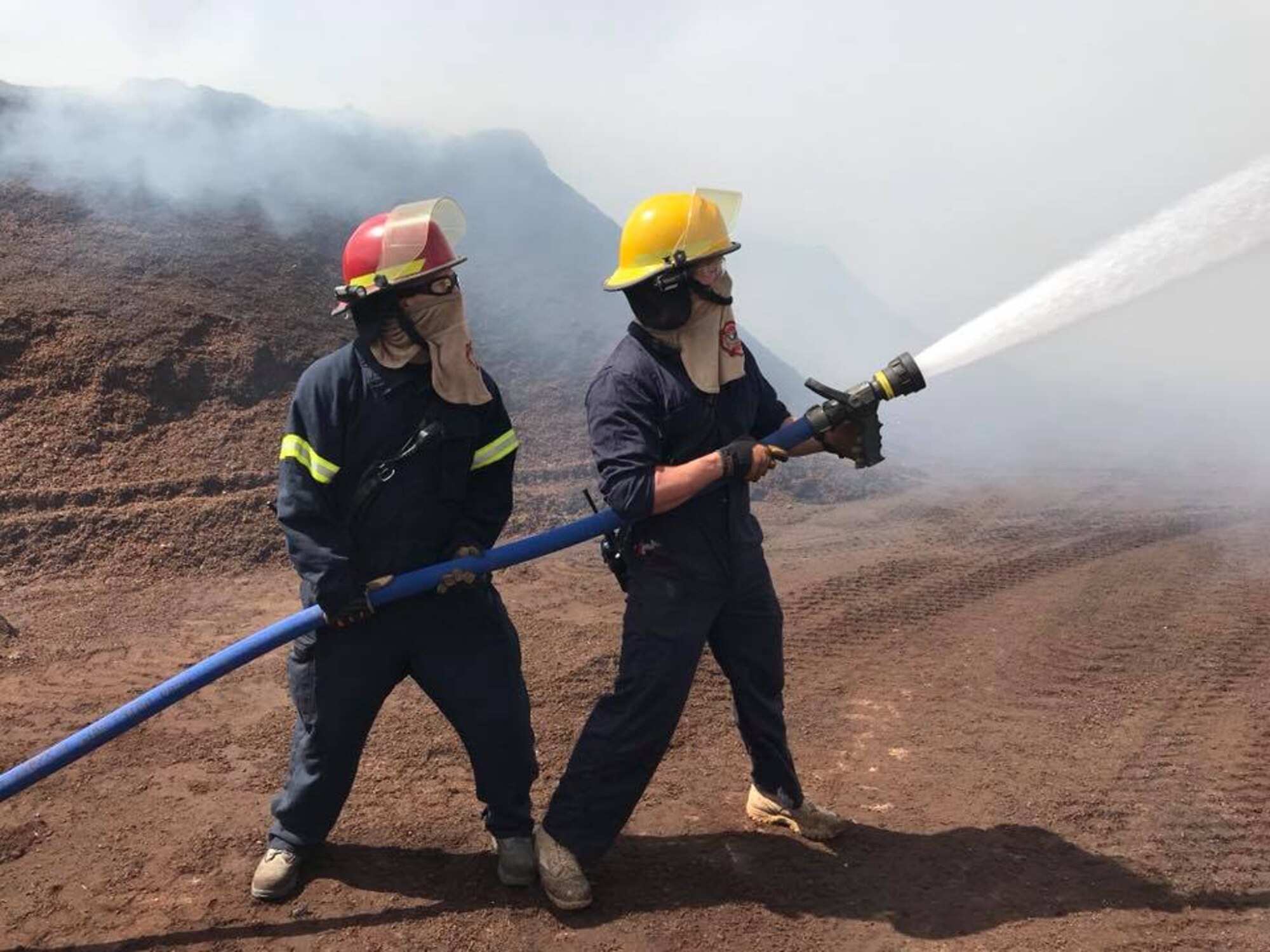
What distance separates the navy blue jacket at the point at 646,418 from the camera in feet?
9.95

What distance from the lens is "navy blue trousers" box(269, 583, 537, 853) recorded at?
10.7 ft

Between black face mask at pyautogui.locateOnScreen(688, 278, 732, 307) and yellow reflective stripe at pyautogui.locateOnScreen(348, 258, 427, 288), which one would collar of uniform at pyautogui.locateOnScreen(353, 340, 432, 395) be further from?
black face mask at pyautogui.locateOnScreen(688, 278, 732, 307)

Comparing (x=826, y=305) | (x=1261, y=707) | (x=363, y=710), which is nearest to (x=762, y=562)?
(x=363, y=710)

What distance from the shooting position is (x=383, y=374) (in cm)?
Answer: 317

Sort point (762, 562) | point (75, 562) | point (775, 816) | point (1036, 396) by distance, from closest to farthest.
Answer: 1. point (762, 562)
2. point (775, 816)
3. point (75, 562)
4. point (1036, 396)

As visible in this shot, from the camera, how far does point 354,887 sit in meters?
3.40

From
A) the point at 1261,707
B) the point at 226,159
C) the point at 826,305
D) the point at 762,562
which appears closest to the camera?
the point at 762,562

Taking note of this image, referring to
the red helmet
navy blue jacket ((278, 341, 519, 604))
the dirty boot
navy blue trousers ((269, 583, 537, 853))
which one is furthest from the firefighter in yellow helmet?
the red helmet

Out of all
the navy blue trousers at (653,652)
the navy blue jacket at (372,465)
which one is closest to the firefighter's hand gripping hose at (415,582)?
the navy blue jacket at (372,465)

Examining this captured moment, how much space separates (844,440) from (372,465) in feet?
5.18

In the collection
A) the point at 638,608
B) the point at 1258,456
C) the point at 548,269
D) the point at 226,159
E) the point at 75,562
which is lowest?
the point at 1258,456

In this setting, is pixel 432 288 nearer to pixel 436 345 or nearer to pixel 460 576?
pixel 436 345

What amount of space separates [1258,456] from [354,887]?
16607 millimetres

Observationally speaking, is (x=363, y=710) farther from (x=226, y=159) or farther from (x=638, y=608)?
(x=226, y=159)
